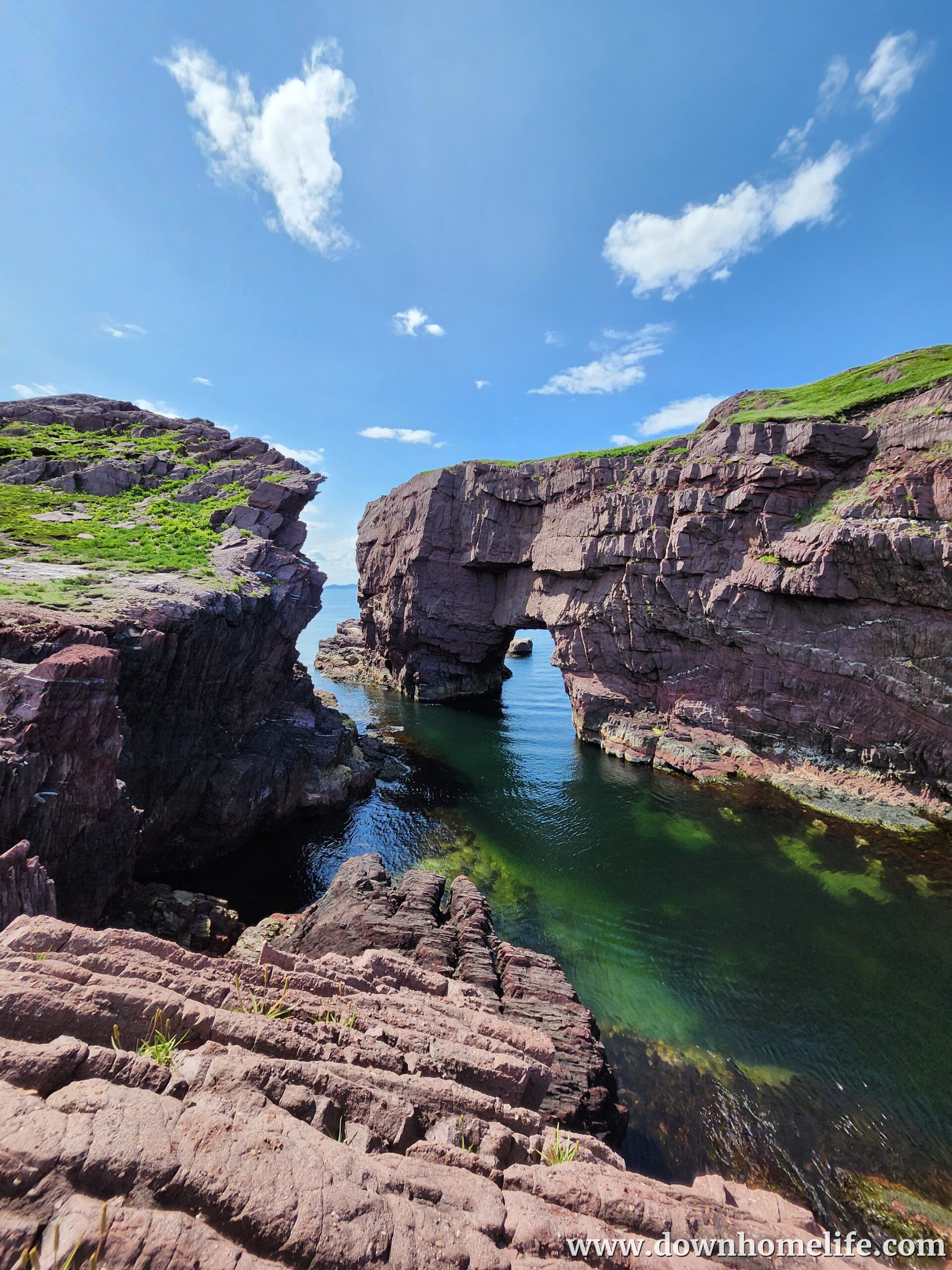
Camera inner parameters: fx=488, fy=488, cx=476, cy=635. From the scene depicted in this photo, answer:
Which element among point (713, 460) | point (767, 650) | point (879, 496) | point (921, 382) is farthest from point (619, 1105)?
point (921, 382)

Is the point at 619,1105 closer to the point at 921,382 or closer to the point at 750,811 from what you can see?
the point at 750,811

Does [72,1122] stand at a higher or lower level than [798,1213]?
higher

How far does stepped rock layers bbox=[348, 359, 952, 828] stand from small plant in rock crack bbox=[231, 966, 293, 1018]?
29286 mm

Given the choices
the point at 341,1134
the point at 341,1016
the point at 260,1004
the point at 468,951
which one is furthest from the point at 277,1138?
the point at 468,951

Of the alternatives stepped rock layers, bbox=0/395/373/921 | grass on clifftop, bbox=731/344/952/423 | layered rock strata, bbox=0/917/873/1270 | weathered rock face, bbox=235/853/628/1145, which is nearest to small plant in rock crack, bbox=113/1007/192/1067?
layered rock strata, bbox=0/917/873/1270

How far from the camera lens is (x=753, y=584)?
30.1 m

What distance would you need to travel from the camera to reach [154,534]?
1043 inches

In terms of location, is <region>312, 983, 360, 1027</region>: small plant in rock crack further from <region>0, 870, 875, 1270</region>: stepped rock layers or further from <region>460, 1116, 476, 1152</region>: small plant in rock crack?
<region>460, 1116, 476, 1152</region>: small plant in rock crack

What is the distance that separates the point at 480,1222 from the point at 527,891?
15575 millimetres

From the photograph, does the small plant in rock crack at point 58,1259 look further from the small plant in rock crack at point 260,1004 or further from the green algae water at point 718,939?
the green algae water at point 718,939

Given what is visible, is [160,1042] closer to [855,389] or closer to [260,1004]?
[260,1004]

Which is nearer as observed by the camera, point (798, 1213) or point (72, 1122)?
point (72, 1122)

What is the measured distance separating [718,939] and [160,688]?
22.0m

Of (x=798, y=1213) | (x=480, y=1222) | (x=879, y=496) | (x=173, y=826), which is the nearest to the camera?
(x=480, y=1222)
